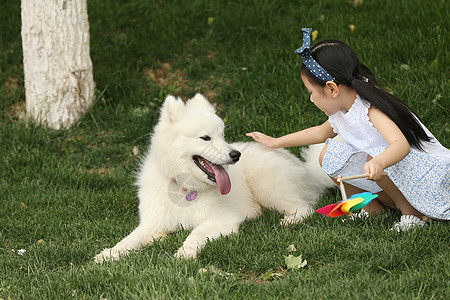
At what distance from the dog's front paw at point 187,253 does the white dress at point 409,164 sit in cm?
103

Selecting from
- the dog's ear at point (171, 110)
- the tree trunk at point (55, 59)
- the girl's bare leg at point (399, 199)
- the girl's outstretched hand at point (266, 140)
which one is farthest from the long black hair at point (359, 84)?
the tree trunk at point (55, 59)

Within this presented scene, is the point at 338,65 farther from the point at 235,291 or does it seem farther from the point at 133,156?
the point at 133,156

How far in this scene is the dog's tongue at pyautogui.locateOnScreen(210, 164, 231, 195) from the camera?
363 cm

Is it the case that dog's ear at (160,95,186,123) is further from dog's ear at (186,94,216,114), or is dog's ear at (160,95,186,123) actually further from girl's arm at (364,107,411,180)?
girl's arm at (364,107,411,180)

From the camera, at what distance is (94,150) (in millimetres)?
5645

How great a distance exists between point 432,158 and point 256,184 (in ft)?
4.46

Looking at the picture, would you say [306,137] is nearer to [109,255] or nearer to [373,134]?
[373,134]

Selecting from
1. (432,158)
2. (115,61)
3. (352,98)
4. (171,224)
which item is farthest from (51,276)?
(115,61)

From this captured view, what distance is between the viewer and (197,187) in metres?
3.74

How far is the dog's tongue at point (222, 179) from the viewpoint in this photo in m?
3.63

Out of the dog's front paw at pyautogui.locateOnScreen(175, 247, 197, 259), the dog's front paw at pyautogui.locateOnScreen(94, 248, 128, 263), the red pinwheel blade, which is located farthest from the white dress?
the dog's front paw at pyautogui.locateOnScreen(94, 248, 128, 263)

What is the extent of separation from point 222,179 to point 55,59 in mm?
2946

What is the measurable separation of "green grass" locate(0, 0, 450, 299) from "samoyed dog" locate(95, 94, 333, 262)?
0.16m

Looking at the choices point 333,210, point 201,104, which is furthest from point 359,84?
point 201,104
